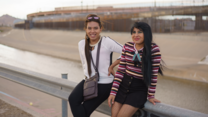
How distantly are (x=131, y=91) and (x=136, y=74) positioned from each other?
0.21 metres

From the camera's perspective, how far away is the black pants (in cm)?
283

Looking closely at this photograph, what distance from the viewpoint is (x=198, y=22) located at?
26641 mm

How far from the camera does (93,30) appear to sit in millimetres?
3111

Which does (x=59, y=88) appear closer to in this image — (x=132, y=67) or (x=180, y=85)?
(x=132, y=67)

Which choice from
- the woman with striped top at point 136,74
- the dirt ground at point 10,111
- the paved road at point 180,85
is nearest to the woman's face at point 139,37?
the woman with striped top at point 136,74

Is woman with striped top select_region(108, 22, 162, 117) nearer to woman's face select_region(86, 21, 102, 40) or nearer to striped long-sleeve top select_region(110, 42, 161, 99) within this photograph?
striped long-sleeve top select_region(110, 42, 161, 99)

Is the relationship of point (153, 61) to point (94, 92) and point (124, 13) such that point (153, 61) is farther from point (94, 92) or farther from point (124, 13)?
point (124, 13)

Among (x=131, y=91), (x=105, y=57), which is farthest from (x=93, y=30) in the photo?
(x=131, y=91)

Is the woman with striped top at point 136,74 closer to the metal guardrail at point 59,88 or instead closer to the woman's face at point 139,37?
the woman's face at point 139,37

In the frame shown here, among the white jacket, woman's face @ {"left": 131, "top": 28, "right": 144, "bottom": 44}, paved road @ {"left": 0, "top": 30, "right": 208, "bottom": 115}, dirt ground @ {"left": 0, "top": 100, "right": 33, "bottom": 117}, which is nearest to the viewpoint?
woman's face @ {"left": 131, "top": 28, "right": 144, "bottom": 44}

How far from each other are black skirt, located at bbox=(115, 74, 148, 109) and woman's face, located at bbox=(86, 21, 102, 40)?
2.60 ft

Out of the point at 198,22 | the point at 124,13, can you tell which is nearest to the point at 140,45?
the point at 198,22

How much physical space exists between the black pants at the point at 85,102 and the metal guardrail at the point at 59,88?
8 centimetres

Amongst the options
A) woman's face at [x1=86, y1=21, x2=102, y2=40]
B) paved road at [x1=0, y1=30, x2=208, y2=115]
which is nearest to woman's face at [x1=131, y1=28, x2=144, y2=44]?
woman's face at [x1=86, y1=21, x2=102, y2=40]
